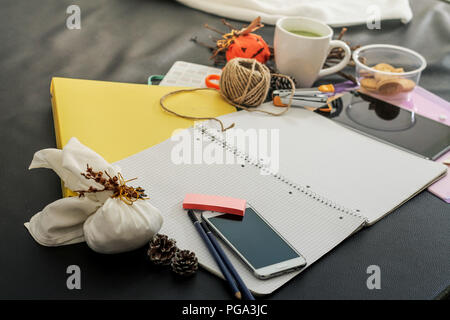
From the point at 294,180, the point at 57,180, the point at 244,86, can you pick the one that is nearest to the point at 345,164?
the point at 294,180

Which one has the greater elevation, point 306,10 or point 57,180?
point 306,10

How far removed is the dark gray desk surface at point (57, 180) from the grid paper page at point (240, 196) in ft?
0.07

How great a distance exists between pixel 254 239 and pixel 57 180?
0.30 m

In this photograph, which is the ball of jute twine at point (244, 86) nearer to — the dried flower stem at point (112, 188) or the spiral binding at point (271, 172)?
the spiral binding at point (271, 172)

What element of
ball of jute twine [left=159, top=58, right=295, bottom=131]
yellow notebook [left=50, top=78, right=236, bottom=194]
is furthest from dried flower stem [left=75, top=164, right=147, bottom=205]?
ball of jute twine [left=159, top=58, right=295, bottom=131]

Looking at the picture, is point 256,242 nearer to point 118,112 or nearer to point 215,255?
point 215,255

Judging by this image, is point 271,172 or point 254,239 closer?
point 254,239

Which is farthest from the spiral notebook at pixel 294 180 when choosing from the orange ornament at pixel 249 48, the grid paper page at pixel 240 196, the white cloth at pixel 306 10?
the white cloth at pixel 306 10

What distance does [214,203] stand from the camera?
0.60 m

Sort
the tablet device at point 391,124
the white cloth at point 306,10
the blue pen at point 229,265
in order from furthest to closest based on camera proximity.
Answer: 1. the white cloth at point 306,10
2. the tablet device at point 391,124
3. the blue pen at point 229,265

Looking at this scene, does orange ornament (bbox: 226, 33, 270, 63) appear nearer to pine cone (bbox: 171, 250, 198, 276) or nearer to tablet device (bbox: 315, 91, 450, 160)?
tablet device (bbox: 315, 91, 450, 160)

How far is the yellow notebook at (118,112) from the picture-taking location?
2.39 ft

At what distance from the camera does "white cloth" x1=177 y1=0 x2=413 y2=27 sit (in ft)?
3.83
